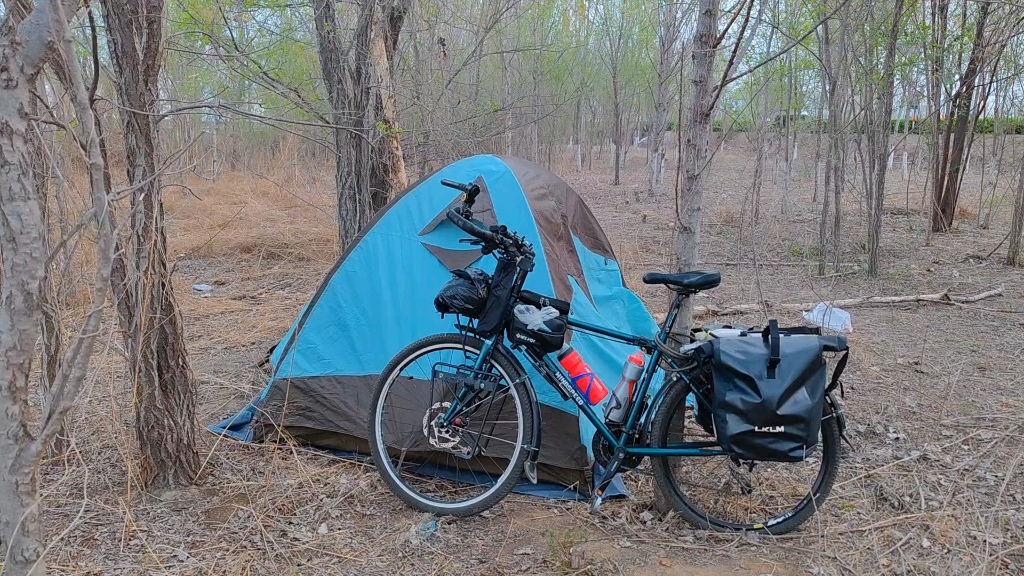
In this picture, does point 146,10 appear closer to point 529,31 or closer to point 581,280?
point 581,280

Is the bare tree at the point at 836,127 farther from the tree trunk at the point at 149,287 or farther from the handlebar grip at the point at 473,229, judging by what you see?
the tree trunk at the point at 149,287

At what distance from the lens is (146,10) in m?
2.59

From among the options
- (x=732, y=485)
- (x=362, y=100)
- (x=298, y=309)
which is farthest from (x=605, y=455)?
(x=298, y=309)

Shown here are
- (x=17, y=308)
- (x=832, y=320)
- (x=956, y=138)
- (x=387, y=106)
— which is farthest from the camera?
(x=956, y=138)

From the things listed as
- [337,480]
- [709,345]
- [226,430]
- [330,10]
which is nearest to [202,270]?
[330,10]

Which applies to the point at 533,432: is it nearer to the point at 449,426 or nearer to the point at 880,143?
the point at 449,426

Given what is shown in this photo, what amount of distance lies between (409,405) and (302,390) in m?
0.72

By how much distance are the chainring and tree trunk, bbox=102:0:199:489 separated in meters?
1.76

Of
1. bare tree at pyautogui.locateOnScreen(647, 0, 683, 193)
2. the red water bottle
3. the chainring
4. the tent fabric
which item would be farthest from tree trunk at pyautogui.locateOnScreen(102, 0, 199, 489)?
bare tree at pyautogui.locateOnScreen(647, 0, 683, 193)

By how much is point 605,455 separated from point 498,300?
2.62ft

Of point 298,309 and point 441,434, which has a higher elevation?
point 441,434

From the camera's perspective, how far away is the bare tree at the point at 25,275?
1.51 metres

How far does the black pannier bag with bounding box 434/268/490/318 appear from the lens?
2.77 meters

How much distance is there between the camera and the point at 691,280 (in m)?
2.65
